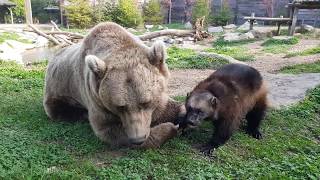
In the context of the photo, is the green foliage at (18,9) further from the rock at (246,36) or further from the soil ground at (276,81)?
the soil ground at (276,81)

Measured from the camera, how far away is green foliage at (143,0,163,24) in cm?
2945

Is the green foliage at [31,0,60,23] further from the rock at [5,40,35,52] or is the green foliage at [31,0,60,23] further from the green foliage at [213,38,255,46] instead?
the green foliage at [213,38,255,46]

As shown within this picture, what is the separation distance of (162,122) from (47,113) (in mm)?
1724

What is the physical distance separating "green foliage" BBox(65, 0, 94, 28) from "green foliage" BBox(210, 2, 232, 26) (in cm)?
889

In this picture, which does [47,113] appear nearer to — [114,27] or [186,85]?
[114,27]

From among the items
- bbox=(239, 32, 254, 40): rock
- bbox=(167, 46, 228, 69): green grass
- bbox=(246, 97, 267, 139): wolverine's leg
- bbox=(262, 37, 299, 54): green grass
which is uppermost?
bbox=(246, 97, 267, 139): wolverine's leg

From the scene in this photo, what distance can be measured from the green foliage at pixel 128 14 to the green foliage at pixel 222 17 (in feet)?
17.5

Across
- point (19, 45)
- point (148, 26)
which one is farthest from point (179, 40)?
point (148, 26)

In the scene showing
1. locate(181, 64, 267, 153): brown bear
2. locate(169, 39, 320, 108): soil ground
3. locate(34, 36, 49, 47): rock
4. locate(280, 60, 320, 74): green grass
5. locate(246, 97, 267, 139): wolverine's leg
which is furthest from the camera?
locate(34, 36, 49, 47): rock

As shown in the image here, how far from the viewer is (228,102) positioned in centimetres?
416

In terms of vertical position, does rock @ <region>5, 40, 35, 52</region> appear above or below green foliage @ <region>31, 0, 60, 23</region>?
below

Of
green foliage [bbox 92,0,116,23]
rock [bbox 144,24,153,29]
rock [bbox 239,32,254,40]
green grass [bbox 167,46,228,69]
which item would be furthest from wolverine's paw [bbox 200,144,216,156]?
green foliage [bbox 92,0,116,23]

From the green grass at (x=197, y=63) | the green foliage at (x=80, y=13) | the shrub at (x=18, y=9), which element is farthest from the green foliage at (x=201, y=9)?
the green grass at (x=197, y=63)

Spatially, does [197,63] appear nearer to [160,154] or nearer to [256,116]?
[256,116]
